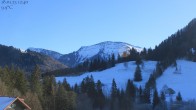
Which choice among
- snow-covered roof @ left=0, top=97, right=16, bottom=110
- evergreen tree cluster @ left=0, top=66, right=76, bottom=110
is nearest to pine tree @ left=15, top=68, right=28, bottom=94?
evergreen tree cluster @ left=0, top=66, right=76, bottom=110

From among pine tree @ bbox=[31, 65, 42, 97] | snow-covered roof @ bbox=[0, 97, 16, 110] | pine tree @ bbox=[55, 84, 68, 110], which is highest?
pine tree @ bbox=[31, 65, 42, 97]

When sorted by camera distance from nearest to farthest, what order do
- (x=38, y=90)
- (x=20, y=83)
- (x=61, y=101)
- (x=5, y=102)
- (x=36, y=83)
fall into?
(x=5, y=102)
(x=20, y=83)
(x=61, y=101)
(x=38, y=90)
(x=36, y=83)

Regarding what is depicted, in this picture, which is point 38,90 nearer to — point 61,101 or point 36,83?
point 36,83

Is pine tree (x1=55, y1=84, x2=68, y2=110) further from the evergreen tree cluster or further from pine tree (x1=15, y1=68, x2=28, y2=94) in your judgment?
pine tree (x1=15, y1=68, x2=28, y2=94)

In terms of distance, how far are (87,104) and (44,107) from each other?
124 feet

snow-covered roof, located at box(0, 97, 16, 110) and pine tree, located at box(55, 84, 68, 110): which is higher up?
snow-covered roof, located at box(0, 97, 16, 110)


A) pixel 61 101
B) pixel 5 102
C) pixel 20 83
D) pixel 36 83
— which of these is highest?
pixel 20 83

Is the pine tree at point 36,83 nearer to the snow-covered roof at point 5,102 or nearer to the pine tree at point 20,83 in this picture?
the pine tree at point 20,83

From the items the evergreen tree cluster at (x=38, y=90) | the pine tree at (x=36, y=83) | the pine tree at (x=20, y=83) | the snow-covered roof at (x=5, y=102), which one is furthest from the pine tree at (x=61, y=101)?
the snow-covered roof at (x=5, y=102)

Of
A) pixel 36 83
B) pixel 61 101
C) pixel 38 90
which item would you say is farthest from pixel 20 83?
pixel 61 101

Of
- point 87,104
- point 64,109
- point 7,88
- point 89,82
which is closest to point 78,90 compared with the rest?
point 89,82

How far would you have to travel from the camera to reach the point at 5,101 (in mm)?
68000

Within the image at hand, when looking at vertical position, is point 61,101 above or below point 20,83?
below

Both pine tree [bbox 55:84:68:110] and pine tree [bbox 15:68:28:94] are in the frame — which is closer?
pine tree [bbox 15:68:28:94]
